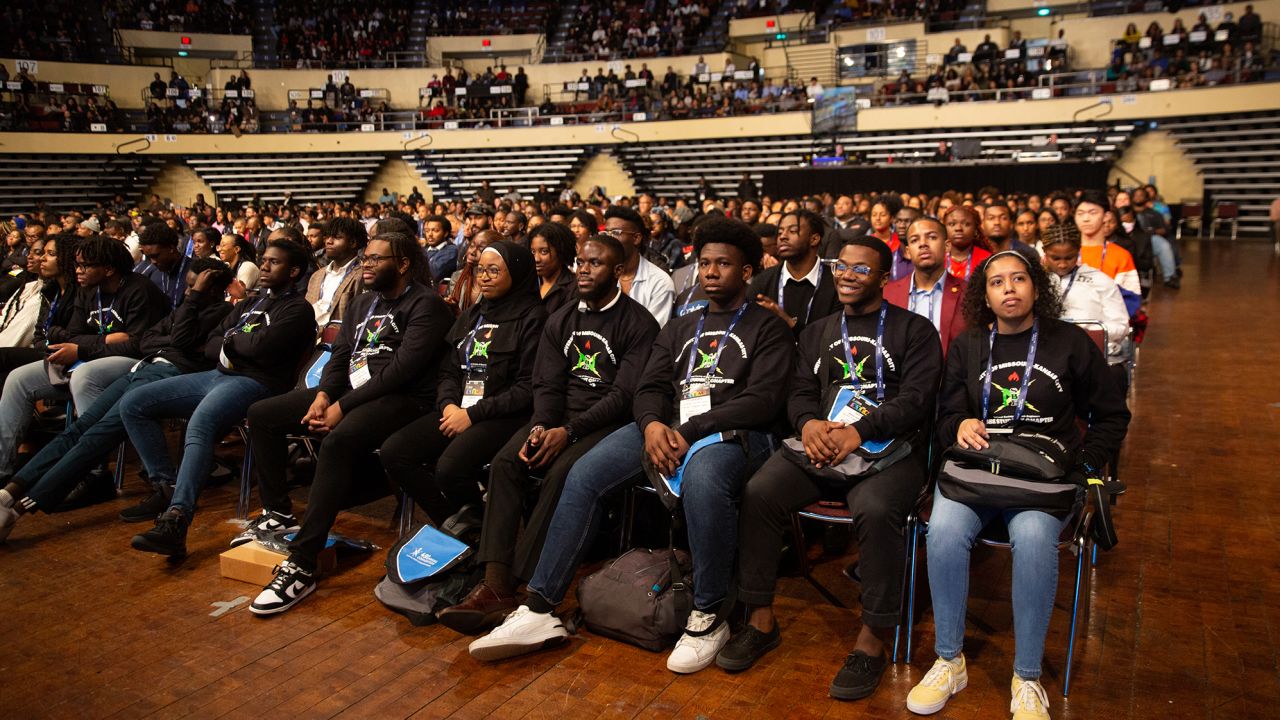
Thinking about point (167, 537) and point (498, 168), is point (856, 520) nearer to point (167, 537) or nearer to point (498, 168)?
point (167, 537)

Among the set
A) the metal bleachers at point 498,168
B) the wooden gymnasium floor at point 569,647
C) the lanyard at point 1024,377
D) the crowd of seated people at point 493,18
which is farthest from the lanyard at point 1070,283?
the crowd of seated people at point 493,18

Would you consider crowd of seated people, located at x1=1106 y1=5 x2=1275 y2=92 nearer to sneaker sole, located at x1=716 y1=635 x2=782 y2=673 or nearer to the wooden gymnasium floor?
the wooden gymnasium floor

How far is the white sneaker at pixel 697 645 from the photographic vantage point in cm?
294

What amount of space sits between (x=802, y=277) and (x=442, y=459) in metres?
1.86

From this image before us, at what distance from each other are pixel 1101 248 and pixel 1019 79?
1636cm

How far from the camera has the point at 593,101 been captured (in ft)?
79.0

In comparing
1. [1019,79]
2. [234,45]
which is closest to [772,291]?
[1019,79]

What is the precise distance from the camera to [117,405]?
14.7ft

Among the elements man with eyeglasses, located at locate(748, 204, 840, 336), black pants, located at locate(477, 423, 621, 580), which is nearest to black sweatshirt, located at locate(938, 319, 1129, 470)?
man with eyeglasses, located at locate(748, 204, 840, 336)

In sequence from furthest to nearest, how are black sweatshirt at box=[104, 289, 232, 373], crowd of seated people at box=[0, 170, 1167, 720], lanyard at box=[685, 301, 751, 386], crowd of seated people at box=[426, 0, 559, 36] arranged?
crowd of seated people at box=[426, 0, 559, 36] < black sweatshirt at box=[104, 289, 232, 373] < lanyard at box=[685, 301, 751, 386] < crowd of seated people at box=[0, 170, 1167, 720]

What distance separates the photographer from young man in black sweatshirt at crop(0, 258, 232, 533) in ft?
14.3

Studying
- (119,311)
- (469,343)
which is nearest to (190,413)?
(119,311)

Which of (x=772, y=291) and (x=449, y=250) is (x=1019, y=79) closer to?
(x=449, y=250)

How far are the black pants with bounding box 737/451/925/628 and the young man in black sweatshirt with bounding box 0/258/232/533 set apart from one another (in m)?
3.08
